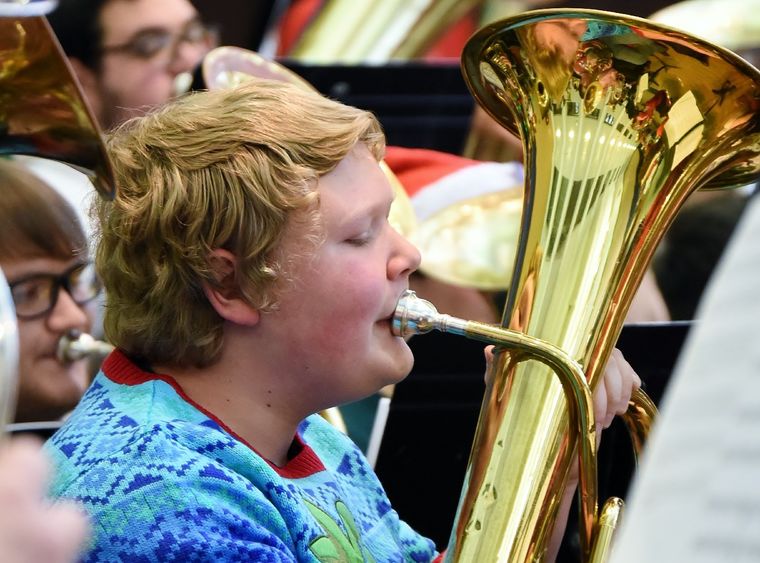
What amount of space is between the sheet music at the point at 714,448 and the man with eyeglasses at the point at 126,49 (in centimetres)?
221

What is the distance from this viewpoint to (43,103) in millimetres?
894

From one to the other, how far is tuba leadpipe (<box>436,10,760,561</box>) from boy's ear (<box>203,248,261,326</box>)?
27 centimetres

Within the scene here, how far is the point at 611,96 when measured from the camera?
131 centimetres

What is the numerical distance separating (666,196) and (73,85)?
0.68m

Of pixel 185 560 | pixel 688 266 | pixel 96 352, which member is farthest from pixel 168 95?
pixel 185 560

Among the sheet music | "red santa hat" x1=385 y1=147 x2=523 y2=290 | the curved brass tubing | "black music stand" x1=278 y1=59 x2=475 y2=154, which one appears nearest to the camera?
the sheet music

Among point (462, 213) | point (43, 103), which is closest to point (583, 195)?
point (43, 103)

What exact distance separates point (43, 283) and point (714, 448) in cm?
164

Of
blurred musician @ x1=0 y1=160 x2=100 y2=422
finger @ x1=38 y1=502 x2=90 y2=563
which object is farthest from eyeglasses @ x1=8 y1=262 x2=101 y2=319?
finger @ x1=38 y1=502 x2=90 y2=563

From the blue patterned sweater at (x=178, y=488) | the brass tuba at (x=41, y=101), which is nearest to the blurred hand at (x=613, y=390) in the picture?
the blue patterned sweater at (x=178, y=488)

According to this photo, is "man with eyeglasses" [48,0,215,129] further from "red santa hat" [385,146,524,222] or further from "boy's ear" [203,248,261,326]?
"boy's ear" [203,248,261,326]

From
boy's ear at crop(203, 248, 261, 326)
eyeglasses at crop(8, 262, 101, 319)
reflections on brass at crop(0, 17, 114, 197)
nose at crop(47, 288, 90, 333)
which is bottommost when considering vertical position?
nose at crop(47, 288, 90, 333)

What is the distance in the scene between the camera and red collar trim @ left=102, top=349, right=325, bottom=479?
1.25m

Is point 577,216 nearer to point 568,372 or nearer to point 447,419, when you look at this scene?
point 568,372
